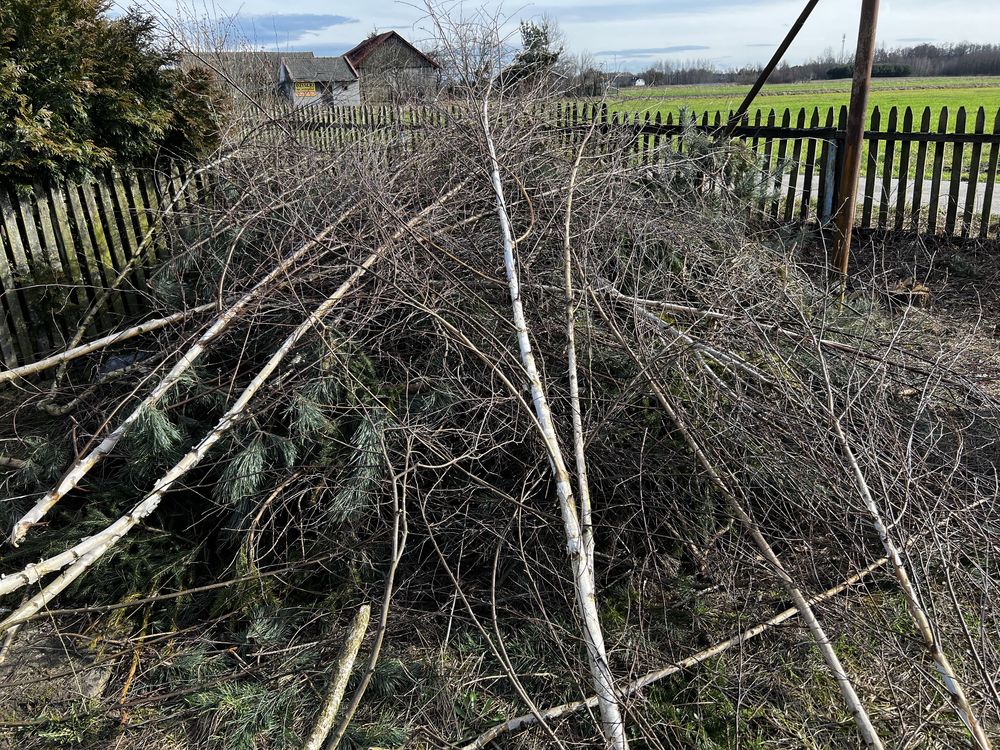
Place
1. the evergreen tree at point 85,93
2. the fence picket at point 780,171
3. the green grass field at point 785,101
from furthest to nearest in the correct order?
the fence picket at point 780,171 → the green grass field at point 785,101 → the evergreen tree at point 85,93

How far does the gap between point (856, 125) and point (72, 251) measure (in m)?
5.51

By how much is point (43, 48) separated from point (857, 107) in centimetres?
531

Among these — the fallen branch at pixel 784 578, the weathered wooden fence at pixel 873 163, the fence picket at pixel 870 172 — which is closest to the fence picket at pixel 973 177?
the weathered wooden fence at pixel 873 163

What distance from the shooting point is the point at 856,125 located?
5098mm

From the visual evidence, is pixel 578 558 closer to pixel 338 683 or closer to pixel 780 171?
pixel 338 683

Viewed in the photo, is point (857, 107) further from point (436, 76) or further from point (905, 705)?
point (905, 705)

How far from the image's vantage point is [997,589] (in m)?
2.65

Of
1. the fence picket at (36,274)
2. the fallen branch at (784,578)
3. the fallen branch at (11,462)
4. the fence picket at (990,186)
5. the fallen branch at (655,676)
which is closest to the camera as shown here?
the fallen branch at (784,578)

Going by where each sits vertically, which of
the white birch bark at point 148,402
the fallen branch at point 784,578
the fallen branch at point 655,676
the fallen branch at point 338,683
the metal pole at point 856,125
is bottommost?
the fallen branch at point 655,676

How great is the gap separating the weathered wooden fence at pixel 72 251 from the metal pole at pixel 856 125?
4674mm

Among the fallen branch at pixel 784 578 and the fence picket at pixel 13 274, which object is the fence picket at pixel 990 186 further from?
the fence picket at pixel 13 274

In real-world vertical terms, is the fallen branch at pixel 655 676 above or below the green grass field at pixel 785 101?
below

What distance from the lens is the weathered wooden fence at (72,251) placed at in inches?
187

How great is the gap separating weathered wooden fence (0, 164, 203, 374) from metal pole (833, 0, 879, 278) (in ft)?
15.3
